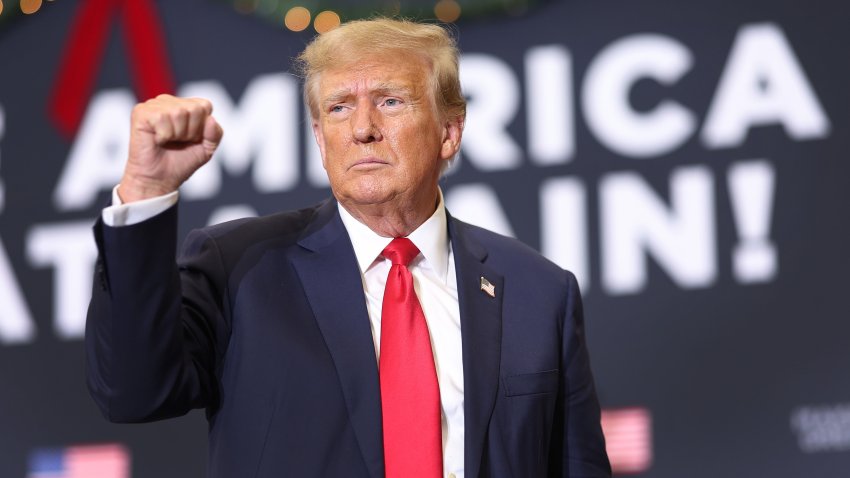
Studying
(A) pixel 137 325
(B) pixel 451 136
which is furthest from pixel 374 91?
(A) pixel 137 325

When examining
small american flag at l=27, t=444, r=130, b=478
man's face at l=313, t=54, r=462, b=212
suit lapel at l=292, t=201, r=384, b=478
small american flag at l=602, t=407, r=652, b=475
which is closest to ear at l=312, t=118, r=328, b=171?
man's face at l=313, t=54, r=462, b=212

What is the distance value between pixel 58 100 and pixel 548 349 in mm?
2189

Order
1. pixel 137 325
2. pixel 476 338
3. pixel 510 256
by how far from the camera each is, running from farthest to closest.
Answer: pixel 510 256 → pixel 476 338 → pixel 137 325

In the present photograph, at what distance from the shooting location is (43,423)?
340 cm

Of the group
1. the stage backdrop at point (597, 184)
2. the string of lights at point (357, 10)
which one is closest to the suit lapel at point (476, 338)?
the stage backdrop at point (597, 184)

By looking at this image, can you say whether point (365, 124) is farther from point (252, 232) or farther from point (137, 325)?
point (137, 325)

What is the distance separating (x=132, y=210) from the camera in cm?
149

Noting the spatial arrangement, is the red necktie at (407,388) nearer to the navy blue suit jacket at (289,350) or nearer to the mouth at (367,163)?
the navy blue suit jacket at (289,350)

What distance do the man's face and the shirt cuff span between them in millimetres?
430

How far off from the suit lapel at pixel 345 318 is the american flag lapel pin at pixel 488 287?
25 centimetres

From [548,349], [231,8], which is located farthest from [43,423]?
[548,349]

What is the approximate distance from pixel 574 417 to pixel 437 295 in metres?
0.35

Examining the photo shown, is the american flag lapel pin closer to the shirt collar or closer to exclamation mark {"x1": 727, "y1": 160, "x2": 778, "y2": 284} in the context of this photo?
the shirt collar

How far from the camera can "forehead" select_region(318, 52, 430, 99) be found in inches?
75.2
